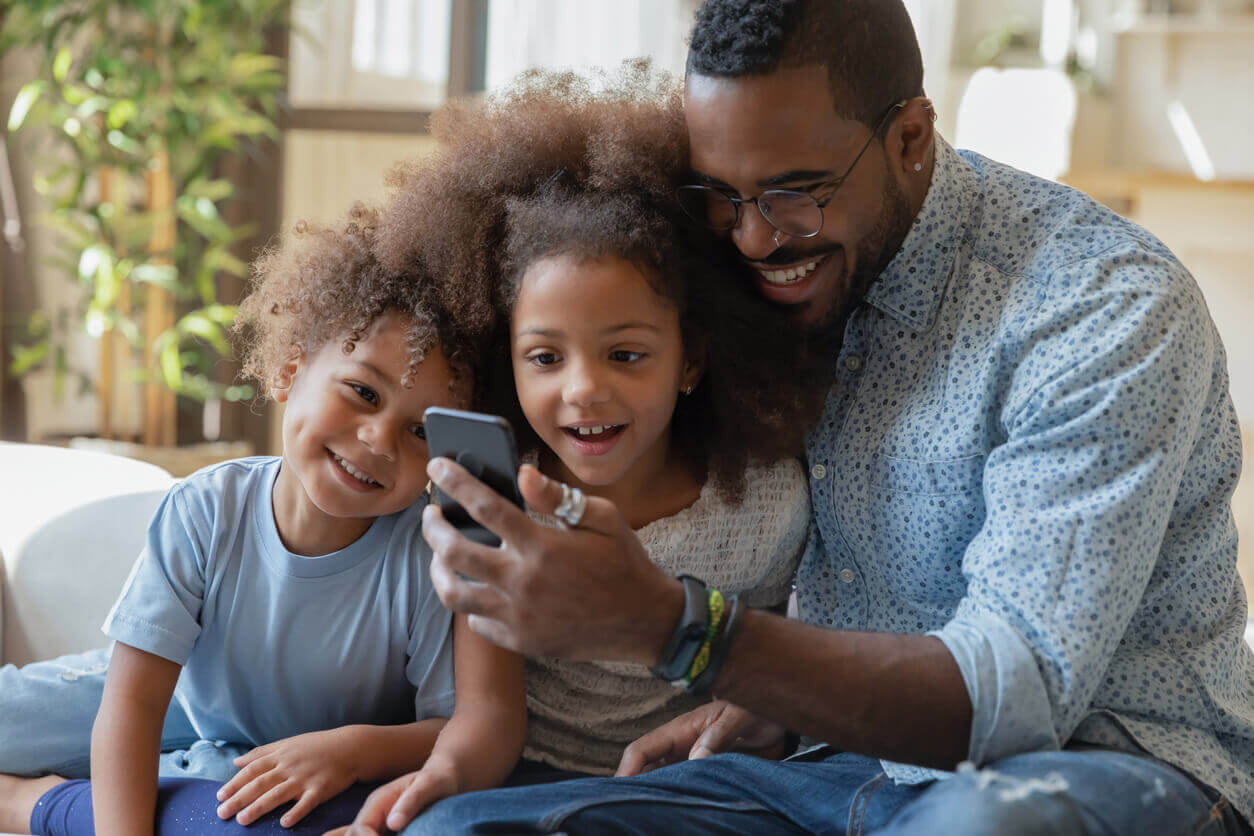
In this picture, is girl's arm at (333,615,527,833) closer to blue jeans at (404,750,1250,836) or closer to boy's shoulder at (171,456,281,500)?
blue jeans at (404,750,1250,836)

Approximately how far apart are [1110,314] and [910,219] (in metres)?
0.31

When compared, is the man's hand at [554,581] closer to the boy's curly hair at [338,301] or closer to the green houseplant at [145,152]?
the boy's curly hair at [338,301]

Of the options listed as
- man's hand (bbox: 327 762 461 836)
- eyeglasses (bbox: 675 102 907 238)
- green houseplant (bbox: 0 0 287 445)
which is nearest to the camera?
man's hand (bbox: 327 762 461 836)

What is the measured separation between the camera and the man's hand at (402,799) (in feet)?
4.33

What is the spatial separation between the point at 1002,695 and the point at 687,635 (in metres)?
0.30

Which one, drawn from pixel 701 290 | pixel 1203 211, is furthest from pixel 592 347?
pixel 1203 211

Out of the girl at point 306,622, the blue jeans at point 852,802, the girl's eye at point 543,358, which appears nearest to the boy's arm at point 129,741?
the girl at point 306,622

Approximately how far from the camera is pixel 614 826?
129 centimetres

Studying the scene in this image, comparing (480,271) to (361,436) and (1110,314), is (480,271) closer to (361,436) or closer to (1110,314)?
(361,436)

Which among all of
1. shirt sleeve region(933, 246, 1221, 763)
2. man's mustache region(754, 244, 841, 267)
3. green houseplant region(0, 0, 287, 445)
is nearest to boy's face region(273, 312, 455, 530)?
man's mustache region(754, 244, 841, 267)

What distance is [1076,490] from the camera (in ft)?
3.99

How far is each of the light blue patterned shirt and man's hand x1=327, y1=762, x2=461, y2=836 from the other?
1.64 ft

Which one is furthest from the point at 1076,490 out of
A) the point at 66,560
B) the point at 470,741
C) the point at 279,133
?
the point at 279,133

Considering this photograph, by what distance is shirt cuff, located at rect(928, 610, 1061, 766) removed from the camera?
1.15 meters
